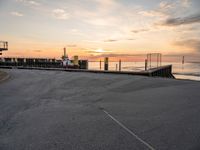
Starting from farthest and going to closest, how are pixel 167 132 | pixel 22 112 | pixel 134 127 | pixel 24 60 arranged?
pixel 24 60
pixel 22 112
pixel 134 127
pixel 167 132

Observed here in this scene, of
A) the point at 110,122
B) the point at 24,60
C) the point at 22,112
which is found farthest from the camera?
the point at 24,60

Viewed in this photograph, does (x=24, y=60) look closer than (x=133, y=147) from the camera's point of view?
No

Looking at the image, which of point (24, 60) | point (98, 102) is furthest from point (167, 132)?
point (24, 60)

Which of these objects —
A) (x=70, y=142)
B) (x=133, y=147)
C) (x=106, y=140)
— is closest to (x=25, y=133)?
(x=70, y=142)

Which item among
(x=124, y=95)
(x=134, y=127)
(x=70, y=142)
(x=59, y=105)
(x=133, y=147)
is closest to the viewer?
(x=133, y=147)

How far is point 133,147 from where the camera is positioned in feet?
13.8

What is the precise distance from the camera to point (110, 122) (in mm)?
5832

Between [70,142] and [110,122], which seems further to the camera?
[110,122]

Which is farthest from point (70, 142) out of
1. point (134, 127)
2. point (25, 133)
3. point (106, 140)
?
point (134, 127)

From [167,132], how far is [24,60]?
150 ft

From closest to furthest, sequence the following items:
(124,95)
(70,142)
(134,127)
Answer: (70,142)
(134,127)
(124,95)

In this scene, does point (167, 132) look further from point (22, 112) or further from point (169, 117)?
point (22, 112)

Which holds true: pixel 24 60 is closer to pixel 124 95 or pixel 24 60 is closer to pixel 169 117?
pixel 124 95

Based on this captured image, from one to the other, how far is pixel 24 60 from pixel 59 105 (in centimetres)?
4174
